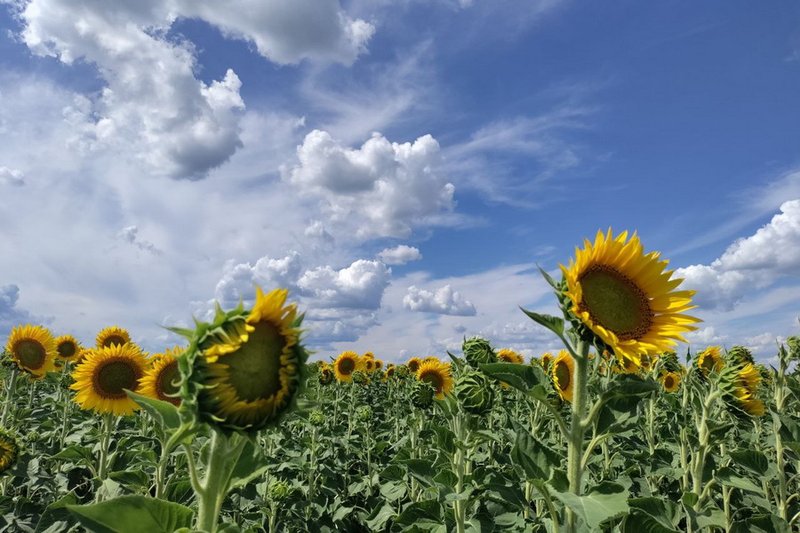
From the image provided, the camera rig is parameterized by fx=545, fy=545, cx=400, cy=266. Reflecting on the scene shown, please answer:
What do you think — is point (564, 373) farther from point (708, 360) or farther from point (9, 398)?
point (9, 398)

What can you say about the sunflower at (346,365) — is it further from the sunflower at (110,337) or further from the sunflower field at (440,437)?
the sunflower at (110,337)

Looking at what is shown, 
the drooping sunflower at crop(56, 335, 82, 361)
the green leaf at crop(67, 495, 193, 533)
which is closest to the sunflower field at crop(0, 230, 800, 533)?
the green leaf at crop(67, 495, 193, 533)

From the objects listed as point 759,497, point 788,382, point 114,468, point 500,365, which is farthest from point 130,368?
point 788,382

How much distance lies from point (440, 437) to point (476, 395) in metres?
0.45

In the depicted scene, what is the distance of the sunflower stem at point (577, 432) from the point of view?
8.47 ft

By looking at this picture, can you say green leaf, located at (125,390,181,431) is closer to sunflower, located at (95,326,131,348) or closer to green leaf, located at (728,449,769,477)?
green leaf, located at (728,449,769,477)

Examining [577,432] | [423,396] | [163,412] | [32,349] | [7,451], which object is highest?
[32,349]

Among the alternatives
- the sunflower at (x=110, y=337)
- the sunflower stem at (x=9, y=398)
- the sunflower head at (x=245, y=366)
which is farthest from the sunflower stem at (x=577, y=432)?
the sunflower at (x=110, y=337)

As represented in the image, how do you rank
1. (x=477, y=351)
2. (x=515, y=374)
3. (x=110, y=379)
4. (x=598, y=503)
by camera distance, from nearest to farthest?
(x=598, y=503) → (x=515, y=374) → (x=477, y=351) → (x=110, y=379)

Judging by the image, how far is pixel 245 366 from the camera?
1692 mm

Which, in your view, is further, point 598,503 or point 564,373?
point 564,373

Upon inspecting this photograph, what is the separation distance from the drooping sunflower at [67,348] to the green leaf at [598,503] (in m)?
9.91

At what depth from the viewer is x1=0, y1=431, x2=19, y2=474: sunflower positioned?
409 centimetres

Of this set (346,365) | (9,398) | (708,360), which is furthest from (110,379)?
(708,360)
